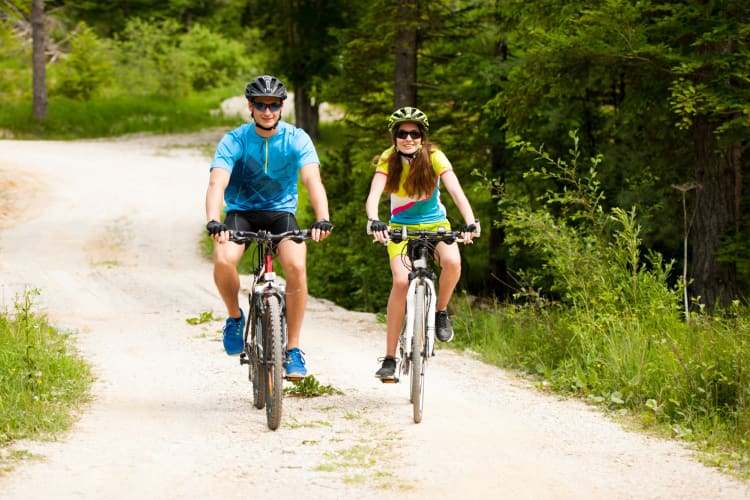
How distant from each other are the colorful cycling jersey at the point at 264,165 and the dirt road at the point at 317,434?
151 centimetres

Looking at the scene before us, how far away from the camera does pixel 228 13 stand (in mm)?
43281

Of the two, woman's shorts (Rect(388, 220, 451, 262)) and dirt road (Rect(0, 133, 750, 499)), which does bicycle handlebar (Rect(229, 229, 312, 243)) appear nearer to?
woman's shorts (Rect(388, 220, 451, 262))

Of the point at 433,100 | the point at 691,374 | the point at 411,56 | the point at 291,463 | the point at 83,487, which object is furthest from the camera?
the point at 433,100

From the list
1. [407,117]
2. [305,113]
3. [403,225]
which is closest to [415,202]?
[403,225]

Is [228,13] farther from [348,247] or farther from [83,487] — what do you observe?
[83,487]

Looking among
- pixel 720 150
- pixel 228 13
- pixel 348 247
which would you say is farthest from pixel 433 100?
pixel 228 13

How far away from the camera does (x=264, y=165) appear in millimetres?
6402

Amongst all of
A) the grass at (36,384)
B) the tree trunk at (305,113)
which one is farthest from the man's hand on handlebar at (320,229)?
the tree trunk at (305,113)

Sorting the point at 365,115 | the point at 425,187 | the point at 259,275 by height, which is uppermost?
the point at 365,115

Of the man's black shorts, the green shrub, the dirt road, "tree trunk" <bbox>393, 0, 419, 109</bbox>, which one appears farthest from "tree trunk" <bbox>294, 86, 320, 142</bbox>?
the man's black shorts

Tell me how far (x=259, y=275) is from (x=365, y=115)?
1223 cm

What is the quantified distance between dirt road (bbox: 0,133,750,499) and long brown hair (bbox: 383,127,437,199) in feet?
5.28

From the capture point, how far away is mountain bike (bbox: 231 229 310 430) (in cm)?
591

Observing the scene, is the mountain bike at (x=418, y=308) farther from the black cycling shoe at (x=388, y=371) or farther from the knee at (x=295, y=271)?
the knee at (x=295, y=271)
